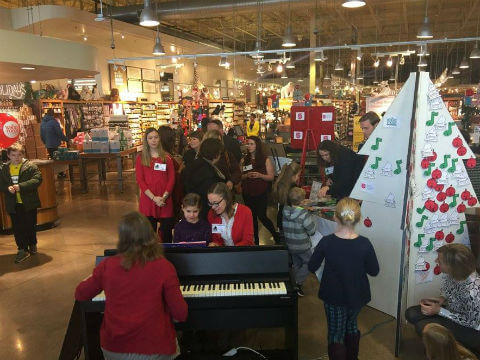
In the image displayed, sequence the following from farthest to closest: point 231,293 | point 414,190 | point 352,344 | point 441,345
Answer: point 414,190
point 352,344
point 231,293
point 441,345

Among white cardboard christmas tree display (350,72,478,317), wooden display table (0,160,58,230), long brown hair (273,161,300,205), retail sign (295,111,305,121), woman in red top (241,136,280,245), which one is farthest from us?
wooden display table (0,160,58,230)

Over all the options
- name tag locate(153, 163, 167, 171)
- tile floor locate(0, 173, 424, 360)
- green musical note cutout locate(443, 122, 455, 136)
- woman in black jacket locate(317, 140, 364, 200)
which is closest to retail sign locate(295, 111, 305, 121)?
woman in black jacket locate(317, 140, 364, 200)

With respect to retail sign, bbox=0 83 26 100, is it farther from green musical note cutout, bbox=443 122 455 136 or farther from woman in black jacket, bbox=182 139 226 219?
green musical note cutout, bbox=443 122 455 136

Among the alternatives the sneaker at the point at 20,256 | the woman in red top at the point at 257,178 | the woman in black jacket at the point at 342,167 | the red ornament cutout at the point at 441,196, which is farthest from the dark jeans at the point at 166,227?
the red ornament cutout at the point at 441,196

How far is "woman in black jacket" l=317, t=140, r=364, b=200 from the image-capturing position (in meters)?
4.27

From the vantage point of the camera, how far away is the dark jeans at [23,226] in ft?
17.7

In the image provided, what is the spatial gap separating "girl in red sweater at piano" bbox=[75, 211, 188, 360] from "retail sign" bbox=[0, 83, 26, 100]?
1089 cm

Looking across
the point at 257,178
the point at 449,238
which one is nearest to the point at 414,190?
the point at 449,238

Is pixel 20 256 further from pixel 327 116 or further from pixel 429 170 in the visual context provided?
pixel 429 170

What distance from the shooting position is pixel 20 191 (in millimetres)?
5211

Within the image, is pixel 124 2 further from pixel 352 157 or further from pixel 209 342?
pixel 209 342

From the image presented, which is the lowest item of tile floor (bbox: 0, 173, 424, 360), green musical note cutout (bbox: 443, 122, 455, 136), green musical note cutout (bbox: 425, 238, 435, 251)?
tile floor (bbox: 0, 173, 424, 360)

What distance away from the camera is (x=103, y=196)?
9344mm

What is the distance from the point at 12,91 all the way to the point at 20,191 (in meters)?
7.40
